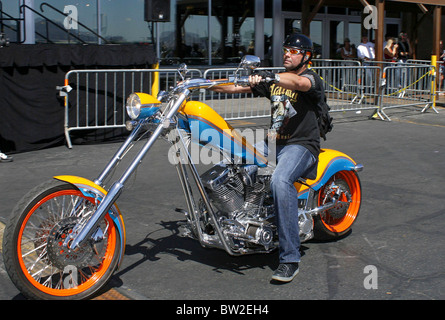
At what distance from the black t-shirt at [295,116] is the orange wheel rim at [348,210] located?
76 cm

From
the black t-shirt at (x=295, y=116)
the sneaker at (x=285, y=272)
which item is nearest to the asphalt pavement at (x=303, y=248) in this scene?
Answer: the sneaker at (x=285, y=272)

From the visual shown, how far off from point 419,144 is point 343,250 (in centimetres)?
577

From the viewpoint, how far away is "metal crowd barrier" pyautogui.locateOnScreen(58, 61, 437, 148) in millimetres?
10094

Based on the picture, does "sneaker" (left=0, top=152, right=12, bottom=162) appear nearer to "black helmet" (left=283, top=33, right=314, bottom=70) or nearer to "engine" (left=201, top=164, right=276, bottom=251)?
"engine" (left=201, top=164, right=276, bottom=251)

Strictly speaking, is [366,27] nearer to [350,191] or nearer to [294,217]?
[350,191]

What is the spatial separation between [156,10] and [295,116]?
29.9 feet

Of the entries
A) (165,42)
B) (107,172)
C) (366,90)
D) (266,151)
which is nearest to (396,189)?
(266,151)

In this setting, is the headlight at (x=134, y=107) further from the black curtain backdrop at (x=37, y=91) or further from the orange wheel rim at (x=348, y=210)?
the black curtain backdrop at (x=37, y=91)

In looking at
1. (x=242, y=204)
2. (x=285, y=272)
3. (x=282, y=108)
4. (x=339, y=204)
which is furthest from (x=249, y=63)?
(x=339, y=204)

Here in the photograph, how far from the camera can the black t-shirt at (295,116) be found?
472cm

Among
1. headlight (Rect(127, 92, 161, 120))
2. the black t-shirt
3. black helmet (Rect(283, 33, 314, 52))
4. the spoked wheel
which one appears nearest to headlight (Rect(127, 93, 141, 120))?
headlight (Rect(127, 92, 161, 120))

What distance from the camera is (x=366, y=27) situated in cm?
1825

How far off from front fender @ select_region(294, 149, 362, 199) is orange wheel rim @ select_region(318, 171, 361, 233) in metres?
0.14
